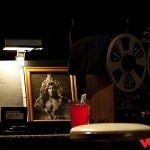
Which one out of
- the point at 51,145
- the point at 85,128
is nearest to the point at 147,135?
the point at 85,128

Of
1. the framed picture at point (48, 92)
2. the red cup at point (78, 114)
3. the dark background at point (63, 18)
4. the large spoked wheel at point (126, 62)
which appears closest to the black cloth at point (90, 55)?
the large spoked wheel at point (126, 62)

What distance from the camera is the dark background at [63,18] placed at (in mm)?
6262

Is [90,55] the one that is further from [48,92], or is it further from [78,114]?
[48,92]

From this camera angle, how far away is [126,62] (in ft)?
14.3

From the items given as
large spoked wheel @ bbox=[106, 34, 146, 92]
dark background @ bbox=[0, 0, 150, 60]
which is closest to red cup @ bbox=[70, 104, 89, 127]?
large spoked wheel @ bbox=[106, 34, 146, 92]

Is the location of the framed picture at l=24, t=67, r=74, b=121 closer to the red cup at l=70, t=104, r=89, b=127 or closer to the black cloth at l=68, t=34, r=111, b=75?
the black cloth at l=68, t=34, r=111, b=75

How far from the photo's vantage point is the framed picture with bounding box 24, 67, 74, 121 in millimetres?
6613

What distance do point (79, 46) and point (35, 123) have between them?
2.36m

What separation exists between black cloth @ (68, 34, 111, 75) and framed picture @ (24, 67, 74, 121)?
2.04 meters

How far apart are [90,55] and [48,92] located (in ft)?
7.93

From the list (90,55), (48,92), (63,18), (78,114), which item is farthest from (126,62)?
(48,92)

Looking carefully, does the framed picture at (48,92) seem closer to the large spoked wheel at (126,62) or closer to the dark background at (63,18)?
the dark background at (63,18)

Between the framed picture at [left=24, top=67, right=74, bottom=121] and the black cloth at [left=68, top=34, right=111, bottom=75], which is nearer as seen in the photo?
the black cloth at [left=68, top=34, right=111, bottom=75]

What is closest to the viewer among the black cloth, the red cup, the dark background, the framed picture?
the red cup
